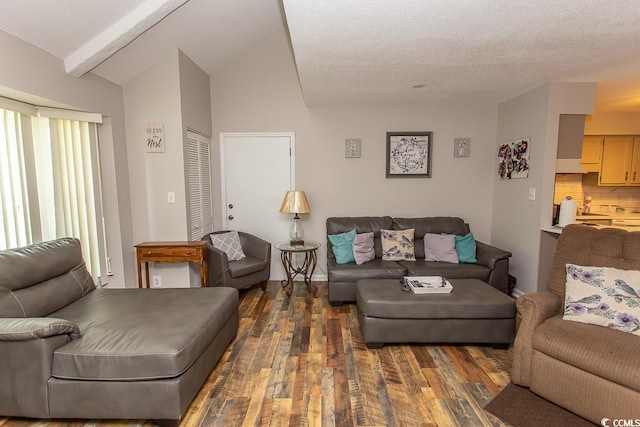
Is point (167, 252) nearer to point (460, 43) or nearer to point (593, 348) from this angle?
point (460, 43)

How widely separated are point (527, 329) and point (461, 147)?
2.86 metres

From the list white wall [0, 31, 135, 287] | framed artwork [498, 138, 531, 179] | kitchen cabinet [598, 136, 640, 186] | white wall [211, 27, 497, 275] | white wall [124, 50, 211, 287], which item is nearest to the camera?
white wall [0, 31, 135, 287]

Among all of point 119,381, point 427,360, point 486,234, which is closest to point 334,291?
point 427,360

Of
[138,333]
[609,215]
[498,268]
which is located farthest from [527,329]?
[609,215]

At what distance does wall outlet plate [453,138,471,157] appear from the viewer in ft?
13.9

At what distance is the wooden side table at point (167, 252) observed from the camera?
3.20 meters

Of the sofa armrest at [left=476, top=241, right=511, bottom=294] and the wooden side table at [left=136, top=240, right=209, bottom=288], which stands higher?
the wooden side table at [left=136, top=240, right=209, bottom=288]

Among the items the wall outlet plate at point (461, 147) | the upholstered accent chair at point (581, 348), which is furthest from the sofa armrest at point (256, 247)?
the wall outlet plate at point (461, 147)

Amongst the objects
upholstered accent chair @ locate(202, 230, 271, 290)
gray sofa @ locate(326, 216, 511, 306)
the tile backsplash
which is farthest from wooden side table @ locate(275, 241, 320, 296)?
the tile backsplash

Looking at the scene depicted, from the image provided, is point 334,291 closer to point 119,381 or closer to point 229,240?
point 229,240

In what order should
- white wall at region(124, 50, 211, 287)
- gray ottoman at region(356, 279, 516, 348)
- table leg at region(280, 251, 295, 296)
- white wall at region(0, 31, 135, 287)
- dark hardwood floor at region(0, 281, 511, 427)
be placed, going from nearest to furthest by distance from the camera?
dark hardwood floor at region(0, 281, 511, 427)
white wall at region(0, 31, 135, 287)
gray ottoman at region(356, 279, 516, 348)
white wall at region(124, 50, 211, 287)
table leg at region(280, 251, 295, 296)

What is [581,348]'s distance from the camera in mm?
1725

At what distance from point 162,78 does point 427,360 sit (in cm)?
364

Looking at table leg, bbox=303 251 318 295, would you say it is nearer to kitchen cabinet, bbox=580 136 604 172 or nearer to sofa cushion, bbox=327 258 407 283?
sofa cushion, bbox=327 258 407 283
